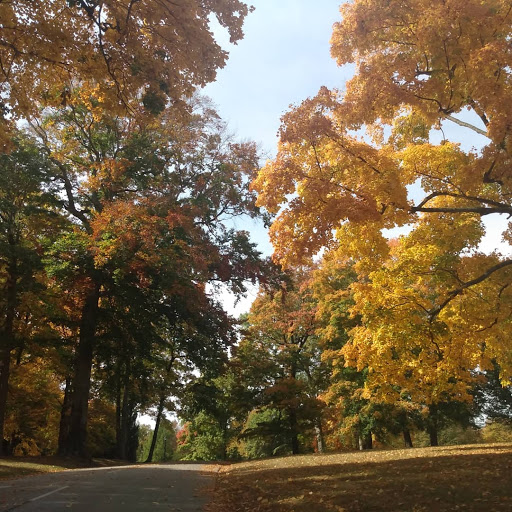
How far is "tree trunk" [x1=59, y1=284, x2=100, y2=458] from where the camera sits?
63.0 feet

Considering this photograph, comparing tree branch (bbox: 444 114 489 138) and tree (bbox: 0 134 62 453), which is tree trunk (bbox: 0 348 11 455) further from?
tree branch (bbox: 444 114 489 138)

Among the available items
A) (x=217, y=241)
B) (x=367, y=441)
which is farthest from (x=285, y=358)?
(x=217, y=241)

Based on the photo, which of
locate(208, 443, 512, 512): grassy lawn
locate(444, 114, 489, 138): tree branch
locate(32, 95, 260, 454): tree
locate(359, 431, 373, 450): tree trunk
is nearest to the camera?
locate(208, 443, 512, 512): grassy lawn

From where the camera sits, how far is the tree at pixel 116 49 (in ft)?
22.9

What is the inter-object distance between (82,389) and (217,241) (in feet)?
28.3

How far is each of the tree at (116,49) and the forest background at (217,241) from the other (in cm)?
3

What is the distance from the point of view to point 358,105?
9859 mm

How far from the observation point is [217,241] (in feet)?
67.8

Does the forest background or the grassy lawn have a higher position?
the forest background

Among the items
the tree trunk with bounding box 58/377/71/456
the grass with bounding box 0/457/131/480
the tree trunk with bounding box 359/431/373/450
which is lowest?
the grass with bounding box 0/457/131/480

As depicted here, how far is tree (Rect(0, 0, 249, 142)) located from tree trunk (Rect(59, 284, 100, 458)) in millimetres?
12829

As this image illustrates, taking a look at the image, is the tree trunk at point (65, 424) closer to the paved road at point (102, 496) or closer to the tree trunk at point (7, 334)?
the tree trunk at point (7, 334)

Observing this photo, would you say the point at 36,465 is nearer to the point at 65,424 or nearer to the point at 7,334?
the point at 7,334

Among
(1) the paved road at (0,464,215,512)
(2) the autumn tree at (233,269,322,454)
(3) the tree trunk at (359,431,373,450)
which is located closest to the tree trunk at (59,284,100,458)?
(2) the autumn tree at (233,269,322,454)
